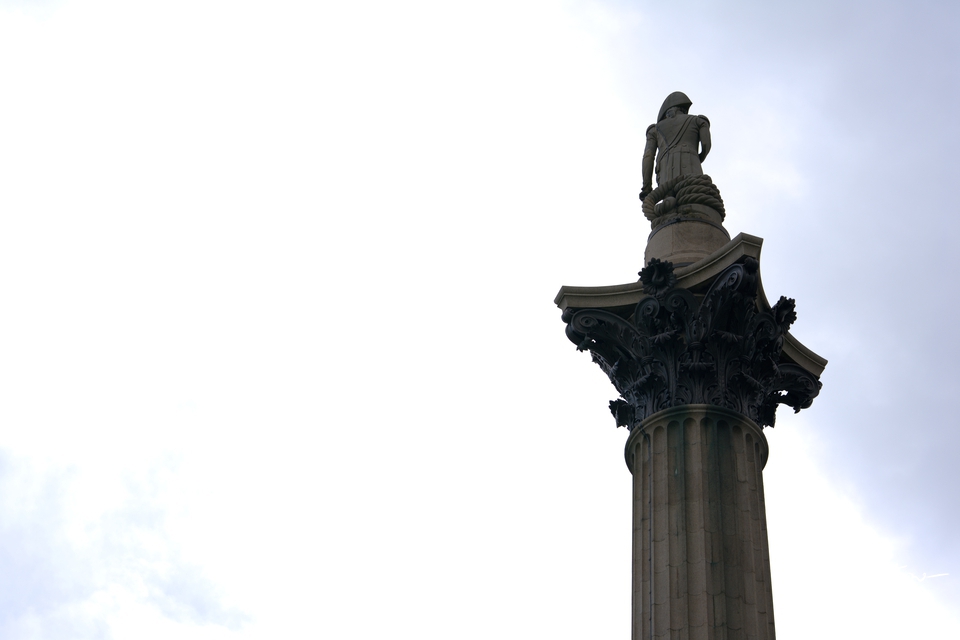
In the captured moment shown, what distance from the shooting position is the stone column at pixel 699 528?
1808 cm

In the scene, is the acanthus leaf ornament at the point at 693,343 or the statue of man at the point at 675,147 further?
the statue of man at the point at 675,147

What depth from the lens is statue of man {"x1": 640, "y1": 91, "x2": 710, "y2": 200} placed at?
80.9ft

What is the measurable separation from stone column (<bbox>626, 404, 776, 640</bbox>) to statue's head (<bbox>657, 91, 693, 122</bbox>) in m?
8.29

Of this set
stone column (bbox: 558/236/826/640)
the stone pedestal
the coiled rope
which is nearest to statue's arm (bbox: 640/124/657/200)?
the coiled rope

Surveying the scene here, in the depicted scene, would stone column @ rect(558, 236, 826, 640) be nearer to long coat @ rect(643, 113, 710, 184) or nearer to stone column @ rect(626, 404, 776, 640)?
stone column @ rect(626, 404, 776, 640)

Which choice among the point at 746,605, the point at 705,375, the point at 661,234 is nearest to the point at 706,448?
the point at 705,375

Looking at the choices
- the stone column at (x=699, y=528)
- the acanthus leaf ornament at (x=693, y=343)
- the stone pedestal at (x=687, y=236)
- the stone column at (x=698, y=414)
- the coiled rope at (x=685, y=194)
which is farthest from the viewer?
the coiled rope at (x=685, y=194)

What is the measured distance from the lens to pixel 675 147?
25.0m

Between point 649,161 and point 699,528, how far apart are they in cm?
916

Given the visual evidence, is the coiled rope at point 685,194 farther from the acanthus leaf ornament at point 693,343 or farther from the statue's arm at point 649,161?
the acanthus leaf ornament at point 693,343

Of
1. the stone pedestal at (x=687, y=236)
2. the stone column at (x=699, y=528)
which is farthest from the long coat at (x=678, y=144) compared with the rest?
the stone column at (x=699, y=528)

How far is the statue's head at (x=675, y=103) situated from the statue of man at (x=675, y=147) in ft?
0.60

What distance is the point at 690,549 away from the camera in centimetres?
1873

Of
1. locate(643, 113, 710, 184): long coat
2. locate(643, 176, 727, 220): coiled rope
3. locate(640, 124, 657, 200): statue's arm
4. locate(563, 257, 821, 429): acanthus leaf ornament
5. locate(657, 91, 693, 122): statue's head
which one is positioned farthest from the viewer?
locate(657, 91, 693, 122): statue's head
